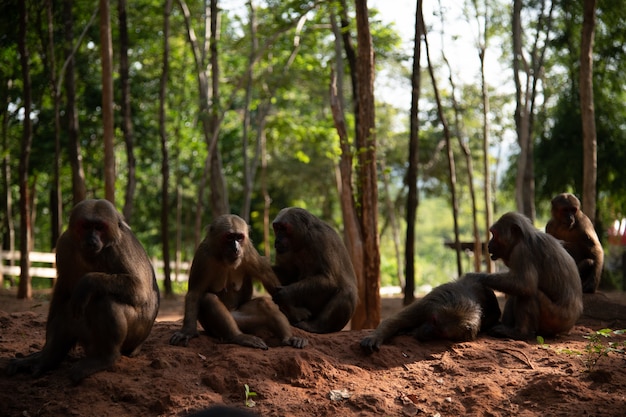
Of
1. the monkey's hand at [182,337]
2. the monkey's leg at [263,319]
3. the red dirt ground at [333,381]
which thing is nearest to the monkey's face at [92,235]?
the red dirt ground at [333,381]

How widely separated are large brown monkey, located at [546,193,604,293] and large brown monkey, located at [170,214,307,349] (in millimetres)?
Answer: 5302

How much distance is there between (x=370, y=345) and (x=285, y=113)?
19595mm

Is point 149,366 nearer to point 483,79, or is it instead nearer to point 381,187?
point 483,79

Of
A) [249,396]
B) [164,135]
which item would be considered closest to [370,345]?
[249,396]

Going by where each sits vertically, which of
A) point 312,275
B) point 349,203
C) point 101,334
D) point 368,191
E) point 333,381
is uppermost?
point 368,191

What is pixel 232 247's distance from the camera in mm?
7336

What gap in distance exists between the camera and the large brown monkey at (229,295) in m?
7.32

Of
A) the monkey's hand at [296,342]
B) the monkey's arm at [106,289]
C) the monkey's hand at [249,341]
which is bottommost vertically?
the monkey's hand at [296,342]

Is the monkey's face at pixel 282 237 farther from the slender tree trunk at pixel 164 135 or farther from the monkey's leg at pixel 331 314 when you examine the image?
the slender tree trunk at pixel 164 135

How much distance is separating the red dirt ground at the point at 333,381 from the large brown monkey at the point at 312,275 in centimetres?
64

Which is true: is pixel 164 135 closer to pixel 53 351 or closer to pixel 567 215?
pixel 567 215

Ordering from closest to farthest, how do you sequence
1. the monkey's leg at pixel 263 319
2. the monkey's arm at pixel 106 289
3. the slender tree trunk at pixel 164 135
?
the monkey's arm at pixel 106 289, the monkey's leg at pixel 263 319, the slender tree trunk at pixel 164 135

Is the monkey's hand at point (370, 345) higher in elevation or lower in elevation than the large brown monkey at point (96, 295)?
lower

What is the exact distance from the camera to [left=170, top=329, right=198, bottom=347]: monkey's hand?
7125 millimetres
